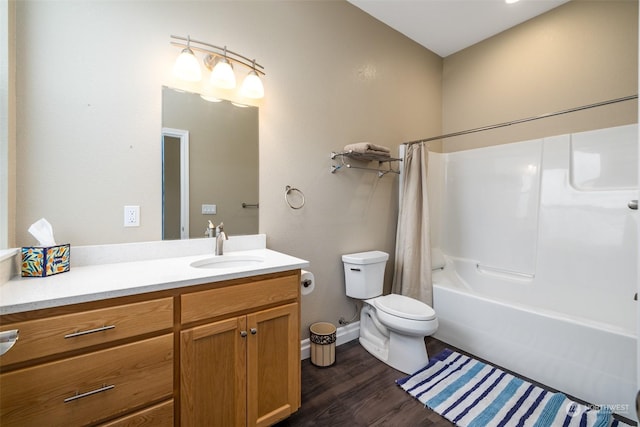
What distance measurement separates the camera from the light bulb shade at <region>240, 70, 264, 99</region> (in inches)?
65.1

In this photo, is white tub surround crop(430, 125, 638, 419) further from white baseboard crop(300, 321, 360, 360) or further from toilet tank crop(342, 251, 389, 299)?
white baseboard crop(300, 321, 360, 360)

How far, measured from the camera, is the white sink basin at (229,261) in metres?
1.47

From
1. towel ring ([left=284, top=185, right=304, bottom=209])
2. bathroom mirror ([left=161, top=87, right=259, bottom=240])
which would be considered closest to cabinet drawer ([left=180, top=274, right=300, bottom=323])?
Result: bathroom mirror ([left=161, top=87, right=259, bottom=240])

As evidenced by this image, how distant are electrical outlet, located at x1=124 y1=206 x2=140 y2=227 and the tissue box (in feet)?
0.90

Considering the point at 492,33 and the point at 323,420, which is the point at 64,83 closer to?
the point at 323,420

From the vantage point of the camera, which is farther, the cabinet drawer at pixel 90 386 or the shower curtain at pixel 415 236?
the shower curtain at pixel 415 236

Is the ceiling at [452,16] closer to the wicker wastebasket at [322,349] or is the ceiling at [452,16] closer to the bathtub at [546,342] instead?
the bathtub at [546,342]

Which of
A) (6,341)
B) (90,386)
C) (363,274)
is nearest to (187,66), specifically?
(6,341)

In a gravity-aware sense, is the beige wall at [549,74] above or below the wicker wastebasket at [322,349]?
above

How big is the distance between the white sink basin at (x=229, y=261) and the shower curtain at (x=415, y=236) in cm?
141

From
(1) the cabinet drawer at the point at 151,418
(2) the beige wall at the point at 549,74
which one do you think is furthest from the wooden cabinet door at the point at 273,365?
(2) the beige wall at the point at 549,74

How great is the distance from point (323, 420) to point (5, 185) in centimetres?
183

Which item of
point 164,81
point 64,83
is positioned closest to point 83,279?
point 64,83

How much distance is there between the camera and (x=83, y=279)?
1054mm
